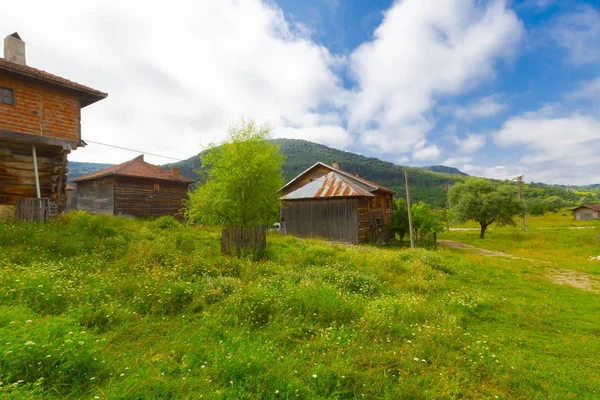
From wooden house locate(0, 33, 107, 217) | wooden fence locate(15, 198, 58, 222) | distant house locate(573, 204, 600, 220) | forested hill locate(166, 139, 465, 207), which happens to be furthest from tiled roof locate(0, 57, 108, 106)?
distant house locate(573, 204, 600, 220)

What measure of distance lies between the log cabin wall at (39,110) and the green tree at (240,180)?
23.1ft

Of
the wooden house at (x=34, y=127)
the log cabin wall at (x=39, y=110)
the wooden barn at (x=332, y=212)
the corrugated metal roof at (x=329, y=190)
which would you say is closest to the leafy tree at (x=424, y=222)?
the wooden barn at (x=332, y=212)

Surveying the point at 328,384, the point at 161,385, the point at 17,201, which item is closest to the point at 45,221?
the point at 17,201

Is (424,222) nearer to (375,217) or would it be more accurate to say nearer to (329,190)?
(375,217)

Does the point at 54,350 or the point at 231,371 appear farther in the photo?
the point at 231,371

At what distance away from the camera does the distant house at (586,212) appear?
225ft

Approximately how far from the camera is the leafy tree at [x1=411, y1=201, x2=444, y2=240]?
2295 cm

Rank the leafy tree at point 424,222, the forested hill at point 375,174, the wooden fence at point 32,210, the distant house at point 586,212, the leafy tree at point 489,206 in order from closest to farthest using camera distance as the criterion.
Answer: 1. the wooden fence at point 32,210
2. the leafy tree at point 424,222
3. the leafy tree at point 489,206
4. the distant house at point 586,212
5. the forested hill at point 375,174

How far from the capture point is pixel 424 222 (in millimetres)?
23109

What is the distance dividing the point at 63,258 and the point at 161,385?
7263 millimetres

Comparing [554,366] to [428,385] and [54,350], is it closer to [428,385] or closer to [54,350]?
[428,385]

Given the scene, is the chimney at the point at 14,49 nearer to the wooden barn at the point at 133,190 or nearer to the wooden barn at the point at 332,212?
the wooden barn at the point at 133,190

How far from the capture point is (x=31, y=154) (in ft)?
42.8

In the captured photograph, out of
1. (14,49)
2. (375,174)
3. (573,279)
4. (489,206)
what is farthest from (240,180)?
(375,174)
